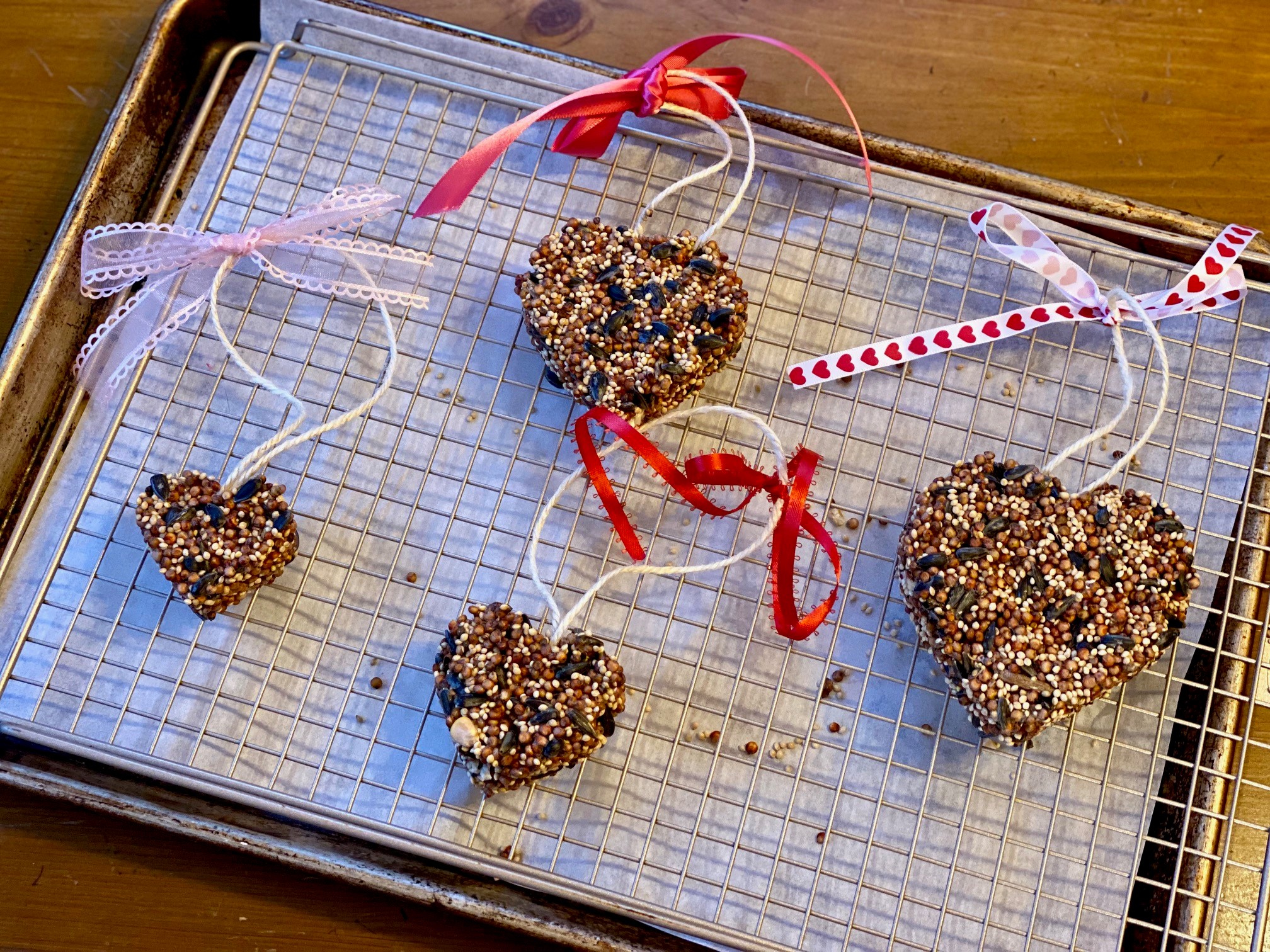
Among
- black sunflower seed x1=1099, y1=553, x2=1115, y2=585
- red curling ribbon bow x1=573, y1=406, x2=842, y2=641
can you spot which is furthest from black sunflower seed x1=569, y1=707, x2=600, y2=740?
black sunflower seed x1=1099, y1=553, x2=1115, y2=585

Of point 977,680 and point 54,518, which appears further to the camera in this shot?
point 54,518

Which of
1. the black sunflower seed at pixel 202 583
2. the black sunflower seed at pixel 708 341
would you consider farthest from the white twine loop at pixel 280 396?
the black sunflower seed at pixel 708 341

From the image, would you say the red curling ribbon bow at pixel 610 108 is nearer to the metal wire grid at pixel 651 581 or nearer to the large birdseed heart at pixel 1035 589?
the metal wire grid at pixel 651 581

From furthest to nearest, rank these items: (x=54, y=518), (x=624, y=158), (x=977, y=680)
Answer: (x=624, y=158) < (x=54, y=518) < (x=977, y=680)

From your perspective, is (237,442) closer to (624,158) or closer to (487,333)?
(487,333)

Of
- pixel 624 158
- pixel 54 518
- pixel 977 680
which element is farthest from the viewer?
pixel 624 158

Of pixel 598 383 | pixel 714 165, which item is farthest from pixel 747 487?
pixel 714 165

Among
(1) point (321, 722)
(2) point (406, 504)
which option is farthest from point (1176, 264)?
(1) point (321, 722)

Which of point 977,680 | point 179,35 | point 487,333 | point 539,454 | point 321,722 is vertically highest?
point 179,35
